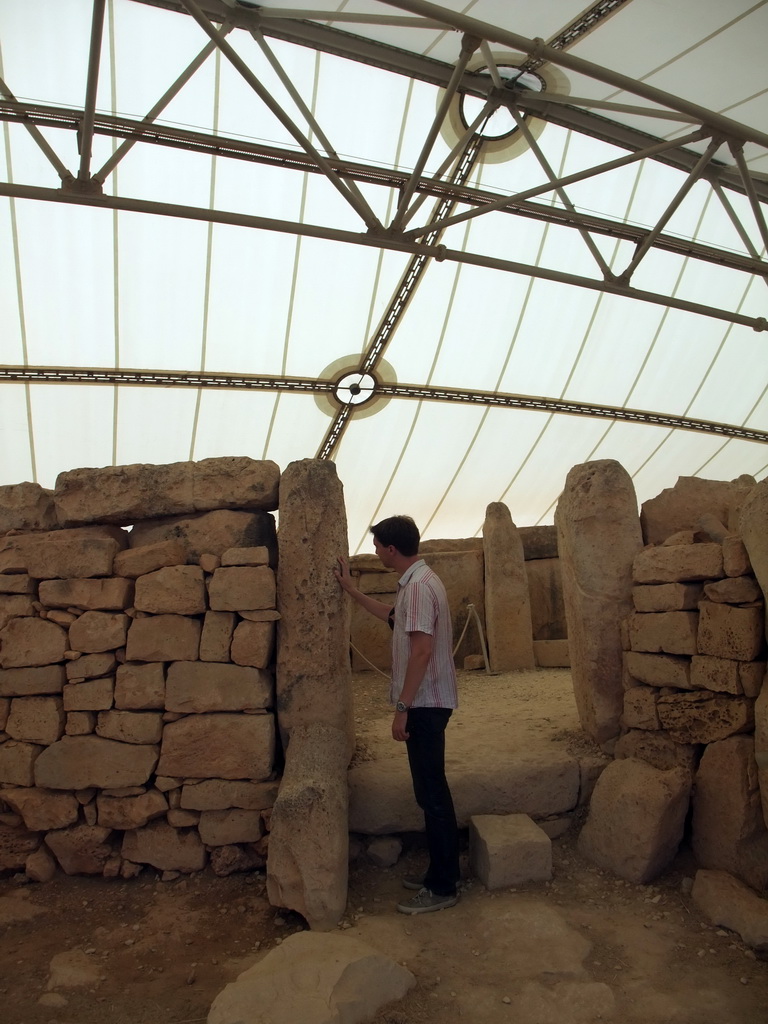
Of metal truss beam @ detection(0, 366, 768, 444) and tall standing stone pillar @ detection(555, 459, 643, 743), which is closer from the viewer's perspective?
tall standing stone pillar @ detection(555, 459, 643, 743)

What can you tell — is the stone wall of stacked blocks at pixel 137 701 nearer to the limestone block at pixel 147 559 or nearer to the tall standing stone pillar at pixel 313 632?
the limestone block at pixel 147 559

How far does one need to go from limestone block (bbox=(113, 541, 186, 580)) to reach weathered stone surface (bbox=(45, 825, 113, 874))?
1.44 meters

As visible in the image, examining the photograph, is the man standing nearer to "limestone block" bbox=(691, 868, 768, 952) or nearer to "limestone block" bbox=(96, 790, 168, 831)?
"limestone block" bbox=(691, 868, 768, 952)

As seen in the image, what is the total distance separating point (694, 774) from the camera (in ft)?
13.8

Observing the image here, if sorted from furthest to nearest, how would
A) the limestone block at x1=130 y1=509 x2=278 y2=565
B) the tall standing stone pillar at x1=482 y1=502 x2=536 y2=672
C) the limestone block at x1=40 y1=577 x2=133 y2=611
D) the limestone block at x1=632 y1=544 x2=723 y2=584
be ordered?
the tall standing stone pillar at x1=482 y1=502 x2=536 y2=672 < the limestone block at x1=130 y1=509 x2=278 y2=565 < the limestone block at x1=40 y1=577 x2=133 y2=611 < the limestone block at x1=632 y1=544 x2=723 y2=584

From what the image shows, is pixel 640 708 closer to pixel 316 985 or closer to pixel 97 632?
pixel 316 985

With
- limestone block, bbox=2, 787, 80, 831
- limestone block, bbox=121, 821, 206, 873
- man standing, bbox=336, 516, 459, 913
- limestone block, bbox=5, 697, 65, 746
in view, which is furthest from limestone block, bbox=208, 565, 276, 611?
limestone block, bbox=2, 787, 80, 831

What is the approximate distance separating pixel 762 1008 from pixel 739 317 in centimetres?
764

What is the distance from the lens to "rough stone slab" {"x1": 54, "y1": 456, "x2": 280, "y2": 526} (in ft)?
15.2

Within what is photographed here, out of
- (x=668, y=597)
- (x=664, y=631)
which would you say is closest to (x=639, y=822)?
(x=664, y=631)

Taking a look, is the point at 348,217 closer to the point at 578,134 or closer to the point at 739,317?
the point at 578,134

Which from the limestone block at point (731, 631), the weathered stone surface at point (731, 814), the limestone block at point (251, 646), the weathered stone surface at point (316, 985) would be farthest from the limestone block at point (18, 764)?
the limestone block at point (731, 631)

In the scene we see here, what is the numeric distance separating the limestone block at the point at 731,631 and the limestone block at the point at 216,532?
97.3 inches

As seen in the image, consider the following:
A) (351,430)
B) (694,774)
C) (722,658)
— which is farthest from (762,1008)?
(351,430)
